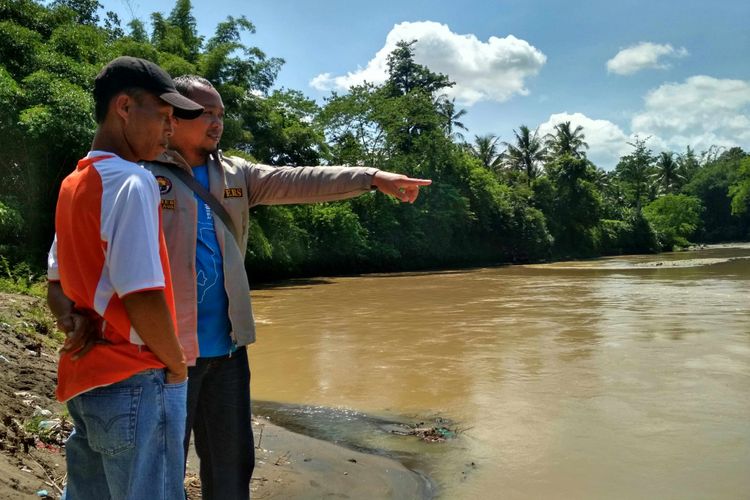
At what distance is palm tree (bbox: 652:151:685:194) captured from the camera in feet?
203

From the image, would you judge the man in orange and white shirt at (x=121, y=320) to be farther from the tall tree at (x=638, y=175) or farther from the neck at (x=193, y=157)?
the tall tree at (x=638, y=175)

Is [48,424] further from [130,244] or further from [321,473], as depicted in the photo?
[130,244]

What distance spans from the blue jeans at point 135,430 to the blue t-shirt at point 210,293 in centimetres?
55

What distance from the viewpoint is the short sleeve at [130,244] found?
4.39 feet

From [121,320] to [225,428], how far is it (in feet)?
2.86

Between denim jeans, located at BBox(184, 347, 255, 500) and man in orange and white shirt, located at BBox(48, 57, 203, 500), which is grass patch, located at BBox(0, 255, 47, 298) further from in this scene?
man in orange and white shirt, located at BBox(48, 57, 203, 500)

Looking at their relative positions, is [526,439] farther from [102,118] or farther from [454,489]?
[102,118]

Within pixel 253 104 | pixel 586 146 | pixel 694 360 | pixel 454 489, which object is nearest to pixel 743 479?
pixel 454 489

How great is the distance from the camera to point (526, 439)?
437 cm

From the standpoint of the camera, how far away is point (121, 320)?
4.58 feet

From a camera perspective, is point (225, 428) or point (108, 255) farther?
point (225, 428)

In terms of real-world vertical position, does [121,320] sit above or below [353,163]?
below

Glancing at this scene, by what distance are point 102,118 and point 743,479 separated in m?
3.78

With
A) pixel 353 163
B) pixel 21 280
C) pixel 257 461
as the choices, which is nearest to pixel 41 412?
pixel 257 461
